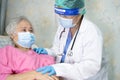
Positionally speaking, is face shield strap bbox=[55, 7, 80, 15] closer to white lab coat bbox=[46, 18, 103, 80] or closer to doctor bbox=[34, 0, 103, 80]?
doctor bbox=[34, 0, 103, 80]

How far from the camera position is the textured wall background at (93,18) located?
8.32 feet

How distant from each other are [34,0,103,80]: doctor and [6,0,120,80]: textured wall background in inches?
25.6

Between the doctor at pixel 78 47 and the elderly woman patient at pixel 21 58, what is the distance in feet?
0.35

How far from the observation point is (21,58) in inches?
74.2

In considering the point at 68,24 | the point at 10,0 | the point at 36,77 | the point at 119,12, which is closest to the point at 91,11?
the point at 119,12

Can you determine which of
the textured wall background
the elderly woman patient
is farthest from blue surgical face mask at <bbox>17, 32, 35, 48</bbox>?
the textured wall background

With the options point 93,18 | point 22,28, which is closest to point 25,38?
point 22,28

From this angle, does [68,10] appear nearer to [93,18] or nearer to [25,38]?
[25,38]

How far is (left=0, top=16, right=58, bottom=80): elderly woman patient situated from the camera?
1781 millimetres

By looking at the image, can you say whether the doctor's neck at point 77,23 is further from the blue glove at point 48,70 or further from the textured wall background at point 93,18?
the textured wall background at point 93,18

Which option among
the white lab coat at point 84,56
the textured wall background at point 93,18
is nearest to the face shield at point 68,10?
the white lab coat at point 84,56

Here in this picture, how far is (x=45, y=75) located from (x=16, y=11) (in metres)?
1.32

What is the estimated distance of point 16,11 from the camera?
286 cm

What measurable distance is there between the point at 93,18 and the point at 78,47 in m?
0.77
